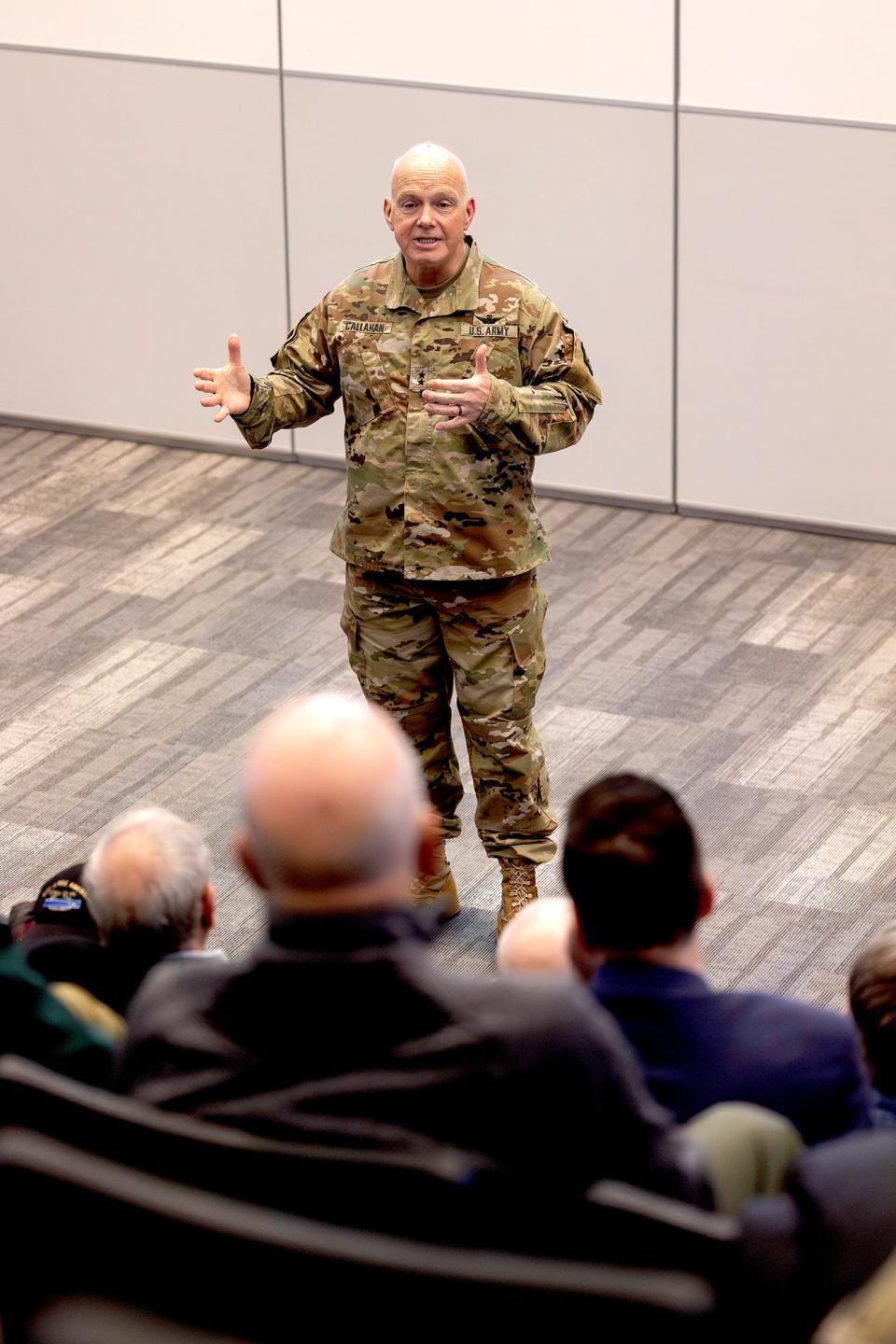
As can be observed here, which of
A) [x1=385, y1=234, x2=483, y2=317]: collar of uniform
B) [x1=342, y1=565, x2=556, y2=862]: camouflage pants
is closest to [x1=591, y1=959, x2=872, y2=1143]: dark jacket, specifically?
[x1=342, y1=565, x2=556, y2=862]: camouflage pants

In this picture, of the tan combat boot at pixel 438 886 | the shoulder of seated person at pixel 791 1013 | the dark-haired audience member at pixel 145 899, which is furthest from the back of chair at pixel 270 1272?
the tan combat boot at pixel 438 886

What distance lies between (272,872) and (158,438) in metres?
5.20

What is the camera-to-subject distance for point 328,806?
150 cm

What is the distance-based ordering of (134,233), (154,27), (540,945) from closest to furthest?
(540,945), (154,27), (134,233)

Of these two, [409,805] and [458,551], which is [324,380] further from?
[409,805]

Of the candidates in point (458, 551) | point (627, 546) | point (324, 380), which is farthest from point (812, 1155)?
point (627, 546)

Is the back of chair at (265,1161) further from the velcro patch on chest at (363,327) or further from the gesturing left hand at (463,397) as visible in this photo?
the velcro patch on chest at (363,327)

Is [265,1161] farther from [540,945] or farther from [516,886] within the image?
[516,886]

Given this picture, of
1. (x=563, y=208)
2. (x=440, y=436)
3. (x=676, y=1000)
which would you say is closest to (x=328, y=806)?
(x=676, y=1000)

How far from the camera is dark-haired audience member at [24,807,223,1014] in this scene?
2.31 metres

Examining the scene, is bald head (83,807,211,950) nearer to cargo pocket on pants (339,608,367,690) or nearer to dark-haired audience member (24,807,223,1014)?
dark-haired audience member (24,807,223,1014)

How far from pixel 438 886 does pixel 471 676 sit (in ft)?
1.46

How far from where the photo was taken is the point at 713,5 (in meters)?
5.36

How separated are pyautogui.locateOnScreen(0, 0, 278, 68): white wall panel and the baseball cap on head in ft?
12.8
